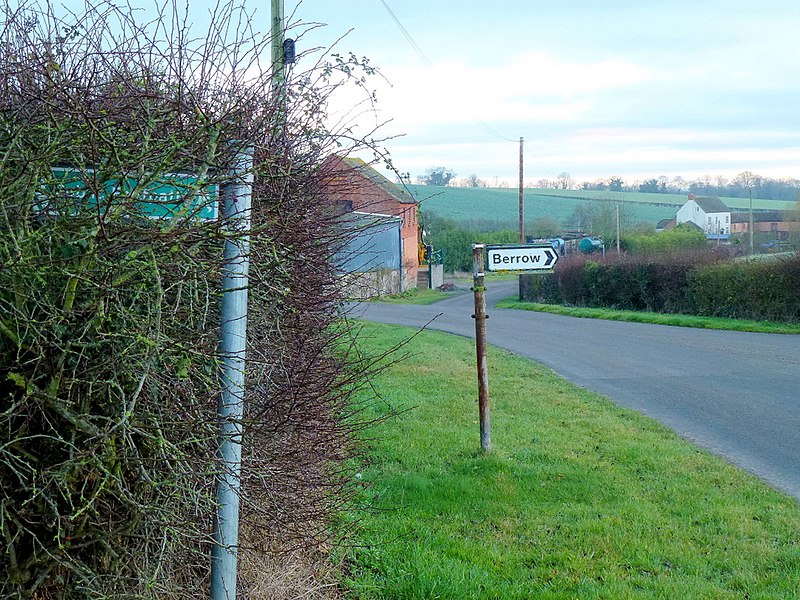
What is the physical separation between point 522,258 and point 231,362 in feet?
17.1

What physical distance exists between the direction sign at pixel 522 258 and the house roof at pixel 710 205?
9287 centimetres

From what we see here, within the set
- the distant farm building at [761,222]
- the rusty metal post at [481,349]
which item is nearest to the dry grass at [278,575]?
the rusty metal post at [481,349]

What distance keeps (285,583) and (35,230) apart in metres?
2.22

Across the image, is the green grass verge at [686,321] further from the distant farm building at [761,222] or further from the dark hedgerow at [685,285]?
the distant farm building at [761,222]

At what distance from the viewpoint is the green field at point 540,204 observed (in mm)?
78062

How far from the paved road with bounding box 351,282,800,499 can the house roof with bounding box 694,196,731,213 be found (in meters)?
75.3

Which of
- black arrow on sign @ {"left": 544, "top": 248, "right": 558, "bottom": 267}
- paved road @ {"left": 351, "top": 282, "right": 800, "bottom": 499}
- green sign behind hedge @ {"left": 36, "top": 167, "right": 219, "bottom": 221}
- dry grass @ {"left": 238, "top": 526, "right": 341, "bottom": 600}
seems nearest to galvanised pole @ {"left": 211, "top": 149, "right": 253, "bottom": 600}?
green sign behind hedge @ {"left": 36, "top": 167, "right": 219, "bottom": 221}

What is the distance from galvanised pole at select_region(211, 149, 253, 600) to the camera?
3115mm

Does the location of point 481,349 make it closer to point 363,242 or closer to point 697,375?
point 363,242

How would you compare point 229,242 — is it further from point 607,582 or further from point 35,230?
point 607,582

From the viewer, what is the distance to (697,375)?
14.2 meters

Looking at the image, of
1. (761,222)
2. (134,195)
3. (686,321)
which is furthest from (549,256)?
(761,222)

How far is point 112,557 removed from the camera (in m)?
2.95

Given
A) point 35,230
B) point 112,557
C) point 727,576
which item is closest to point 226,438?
point 112,557
